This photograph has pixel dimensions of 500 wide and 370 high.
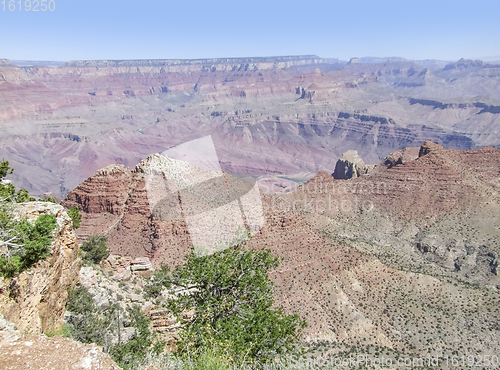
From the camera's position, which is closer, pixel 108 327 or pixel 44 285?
pixel 44 285

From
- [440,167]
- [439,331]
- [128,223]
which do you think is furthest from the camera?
[440,167]

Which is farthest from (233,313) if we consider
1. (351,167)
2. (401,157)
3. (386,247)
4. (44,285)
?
(351,167)

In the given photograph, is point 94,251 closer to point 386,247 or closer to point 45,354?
point 45,354

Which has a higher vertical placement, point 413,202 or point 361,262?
point 361,262

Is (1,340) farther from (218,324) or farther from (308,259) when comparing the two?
(308,259)

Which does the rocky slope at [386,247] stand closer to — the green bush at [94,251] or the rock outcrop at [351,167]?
the green bush at [94,251]

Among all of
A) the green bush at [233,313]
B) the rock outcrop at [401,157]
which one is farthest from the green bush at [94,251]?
the rock outcrop at [401,157]

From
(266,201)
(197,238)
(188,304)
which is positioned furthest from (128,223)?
(188,304)

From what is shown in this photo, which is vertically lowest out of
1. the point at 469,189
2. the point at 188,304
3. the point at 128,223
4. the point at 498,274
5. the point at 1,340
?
the point at 498,274
